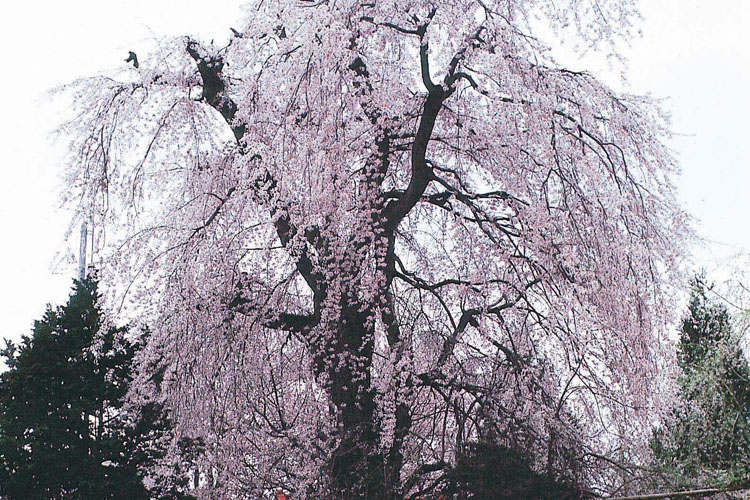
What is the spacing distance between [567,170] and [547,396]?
137 centimetres

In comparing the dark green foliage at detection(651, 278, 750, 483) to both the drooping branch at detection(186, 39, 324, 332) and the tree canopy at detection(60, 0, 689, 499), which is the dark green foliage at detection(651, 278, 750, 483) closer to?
the tree canopy at detection(60, 0, 689, 499)

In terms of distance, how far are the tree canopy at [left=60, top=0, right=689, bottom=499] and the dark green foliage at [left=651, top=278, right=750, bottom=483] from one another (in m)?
0.37

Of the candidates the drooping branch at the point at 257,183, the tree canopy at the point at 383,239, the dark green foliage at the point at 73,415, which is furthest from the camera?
the drooping branch at the point at 257,183

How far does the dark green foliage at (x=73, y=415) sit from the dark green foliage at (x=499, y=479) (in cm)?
191

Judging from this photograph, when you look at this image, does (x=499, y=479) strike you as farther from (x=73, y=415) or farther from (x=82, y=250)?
(x=82, y=250)

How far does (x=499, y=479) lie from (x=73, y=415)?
8.34 ft

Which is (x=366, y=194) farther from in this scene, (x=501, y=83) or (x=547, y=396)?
(x=547, y=396)

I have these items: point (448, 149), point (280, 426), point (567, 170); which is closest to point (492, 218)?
point (567, 170)

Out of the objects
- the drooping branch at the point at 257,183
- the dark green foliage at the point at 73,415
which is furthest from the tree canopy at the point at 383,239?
the dark green foliage at the point at 73,415

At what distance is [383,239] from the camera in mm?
4664

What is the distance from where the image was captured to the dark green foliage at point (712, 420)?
4.69 meters

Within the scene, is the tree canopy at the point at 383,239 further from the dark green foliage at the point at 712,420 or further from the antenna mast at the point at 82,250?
the dark green foliage at the point at 712,420

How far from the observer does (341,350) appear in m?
4.93

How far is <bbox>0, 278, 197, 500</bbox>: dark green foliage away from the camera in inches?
179
